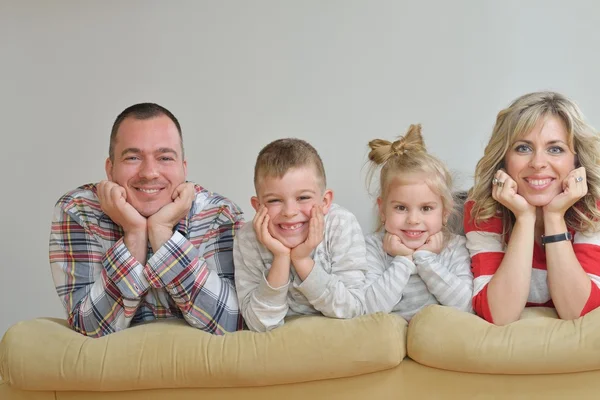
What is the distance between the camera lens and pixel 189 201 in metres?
2.03

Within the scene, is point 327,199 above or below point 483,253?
above

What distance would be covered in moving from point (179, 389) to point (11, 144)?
4.63ft

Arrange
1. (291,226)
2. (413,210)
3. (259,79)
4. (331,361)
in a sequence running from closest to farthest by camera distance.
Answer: (331,361) < (291,226) < (413,210) < (259,79)

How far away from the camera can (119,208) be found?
196 cm

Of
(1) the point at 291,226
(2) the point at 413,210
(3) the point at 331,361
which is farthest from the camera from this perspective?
(2) the point at 413,210

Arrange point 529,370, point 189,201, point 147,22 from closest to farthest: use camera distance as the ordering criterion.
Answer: point 529,370, point 189,201, point 147,22

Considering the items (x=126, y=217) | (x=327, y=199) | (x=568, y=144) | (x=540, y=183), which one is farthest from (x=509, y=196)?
(x=126, y=217)

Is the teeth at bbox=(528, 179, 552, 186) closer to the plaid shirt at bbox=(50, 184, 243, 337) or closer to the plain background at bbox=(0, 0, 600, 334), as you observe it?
the plain background at bbox=(0, 0, 600, 334)

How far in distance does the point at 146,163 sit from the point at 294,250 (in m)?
0.46

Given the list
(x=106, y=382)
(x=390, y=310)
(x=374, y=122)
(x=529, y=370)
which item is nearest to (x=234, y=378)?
(x=106, y=382)

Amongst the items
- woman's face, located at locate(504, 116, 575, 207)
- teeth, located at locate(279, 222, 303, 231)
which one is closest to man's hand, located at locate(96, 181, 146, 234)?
teeth, located at locate(279, 222, 303, 231)

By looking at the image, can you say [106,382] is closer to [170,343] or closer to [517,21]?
[170,343]

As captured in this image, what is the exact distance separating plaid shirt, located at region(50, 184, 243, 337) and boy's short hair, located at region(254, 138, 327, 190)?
9.3 inches

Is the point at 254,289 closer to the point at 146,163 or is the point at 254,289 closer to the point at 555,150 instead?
the point at 146,163
